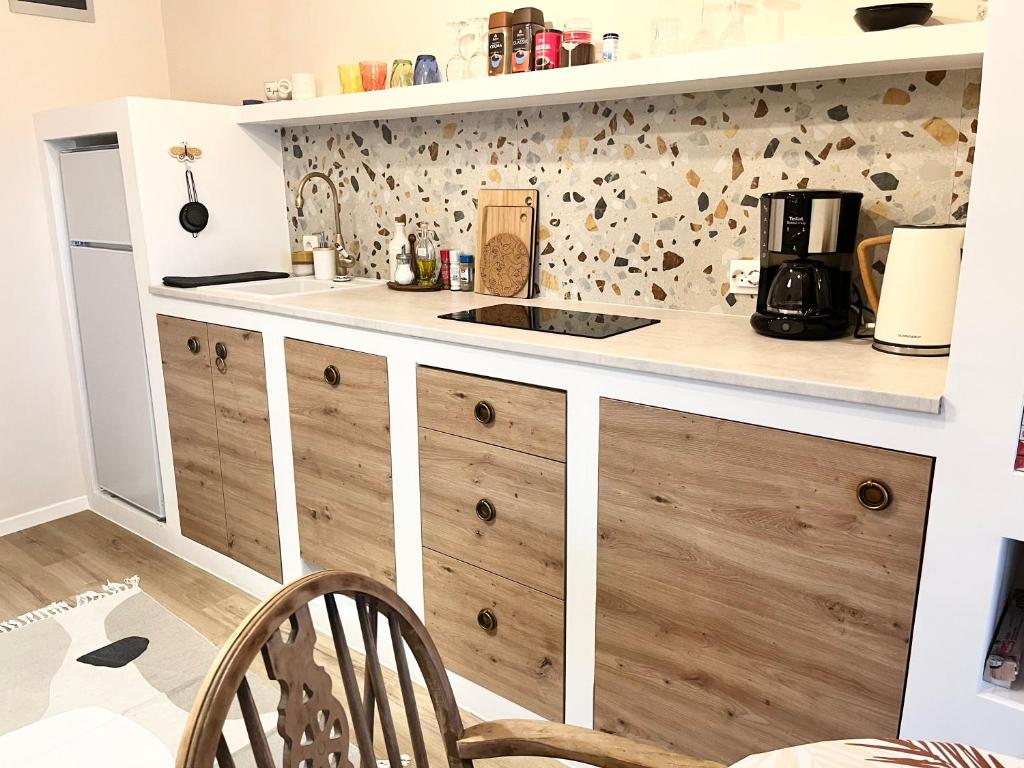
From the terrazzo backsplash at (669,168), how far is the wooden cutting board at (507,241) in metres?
0.04

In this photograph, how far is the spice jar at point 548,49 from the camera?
2.19 meters

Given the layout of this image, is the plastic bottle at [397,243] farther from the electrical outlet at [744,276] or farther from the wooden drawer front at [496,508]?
the electrical outlet at [744,276]

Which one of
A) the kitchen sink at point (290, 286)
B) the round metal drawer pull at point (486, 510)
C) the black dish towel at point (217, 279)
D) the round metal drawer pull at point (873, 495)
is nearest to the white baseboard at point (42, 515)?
the black dish towel at point (217, 279)

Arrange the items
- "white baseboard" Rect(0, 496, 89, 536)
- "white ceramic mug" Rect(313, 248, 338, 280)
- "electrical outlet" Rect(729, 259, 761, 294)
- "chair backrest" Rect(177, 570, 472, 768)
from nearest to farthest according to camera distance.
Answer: "chair backrest" Rect(177, 570, 472, 768), "electrical outlet" Rect(729, 259, 761, 294), "white ceramic mug" Rect(313, 248, 338, 280), "white baseboard" Rect(0, 496, 89, 536)

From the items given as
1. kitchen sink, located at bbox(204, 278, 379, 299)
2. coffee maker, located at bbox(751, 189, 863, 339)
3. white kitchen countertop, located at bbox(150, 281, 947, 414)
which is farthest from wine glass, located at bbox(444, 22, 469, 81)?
coffee maker, located at bbox(751, 189, 863, 339)

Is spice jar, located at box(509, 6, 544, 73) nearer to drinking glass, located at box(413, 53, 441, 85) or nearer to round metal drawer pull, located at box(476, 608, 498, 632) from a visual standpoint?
drinking glass, located at box(413, 53, 441, 85)

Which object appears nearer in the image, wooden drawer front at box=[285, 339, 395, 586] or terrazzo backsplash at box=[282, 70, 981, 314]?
terrazzo backsplash at box=[282, 70, 981, 314]

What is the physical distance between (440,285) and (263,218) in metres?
0.92

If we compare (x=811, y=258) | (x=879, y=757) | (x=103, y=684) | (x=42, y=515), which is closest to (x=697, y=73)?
(x=811, y=258)

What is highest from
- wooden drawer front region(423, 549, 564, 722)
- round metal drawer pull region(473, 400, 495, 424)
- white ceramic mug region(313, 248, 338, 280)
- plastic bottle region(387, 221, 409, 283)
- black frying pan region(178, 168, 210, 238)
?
black frying pan region(178, 168, 210, 238)

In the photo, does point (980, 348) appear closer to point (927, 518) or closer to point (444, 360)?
point (927, 518)

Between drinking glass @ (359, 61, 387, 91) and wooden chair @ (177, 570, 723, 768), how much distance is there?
2121 millimetres

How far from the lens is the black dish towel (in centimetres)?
283

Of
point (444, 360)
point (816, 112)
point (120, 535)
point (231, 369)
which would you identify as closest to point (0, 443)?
point (120, 535)
